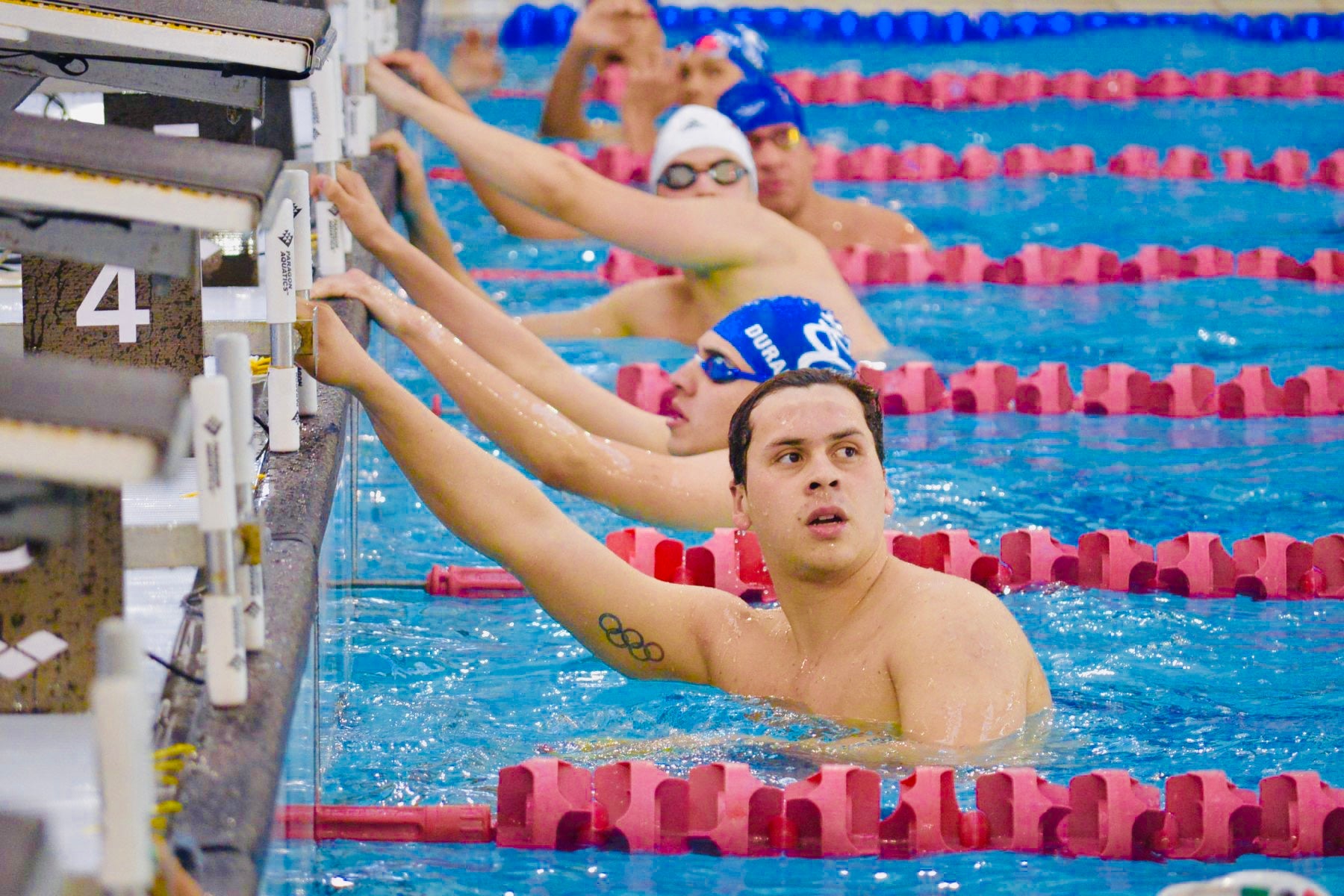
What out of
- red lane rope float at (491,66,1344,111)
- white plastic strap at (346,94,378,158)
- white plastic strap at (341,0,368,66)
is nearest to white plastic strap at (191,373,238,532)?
white plastic strap at (341,0,368,66)

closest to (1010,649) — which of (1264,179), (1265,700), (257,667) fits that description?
(1265,700)

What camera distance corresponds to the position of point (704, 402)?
151 inches

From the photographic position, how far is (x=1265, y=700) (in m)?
3.43

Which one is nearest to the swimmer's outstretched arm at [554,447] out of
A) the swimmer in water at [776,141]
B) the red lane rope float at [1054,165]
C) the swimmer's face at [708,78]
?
the swimmer in water at [776,141]

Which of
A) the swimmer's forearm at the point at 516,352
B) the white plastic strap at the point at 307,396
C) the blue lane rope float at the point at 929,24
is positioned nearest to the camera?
the white plastic strap at the point at 307,396

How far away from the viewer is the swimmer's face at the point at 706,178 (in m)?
5.10

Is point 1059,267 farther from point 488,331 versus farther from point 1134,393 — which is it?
point 488,331

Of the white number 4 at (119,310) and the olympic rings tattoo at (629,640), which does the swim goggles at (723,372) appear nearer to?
the olympic rings tattoo at (629,640)

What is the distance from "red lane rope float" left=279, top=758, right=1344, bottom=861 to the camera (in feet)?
8.54

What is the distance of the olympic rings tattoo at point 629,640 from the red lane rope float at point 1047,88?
6.81m

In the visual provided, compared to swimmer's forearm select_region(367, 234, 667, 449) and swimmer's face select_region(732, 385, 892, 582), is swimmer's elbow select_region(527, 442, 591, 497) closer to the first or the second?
swimmer's forearm select_region(367, 234, 667, 449)

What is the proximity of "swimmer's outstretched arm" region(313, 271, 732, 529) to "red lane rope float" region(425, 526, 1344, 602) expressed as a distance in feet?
0.28

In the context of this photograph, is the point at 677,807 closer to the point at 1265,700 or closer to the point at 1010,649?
the point at 1010,649

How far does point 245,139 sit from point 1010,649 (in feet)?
5.93
